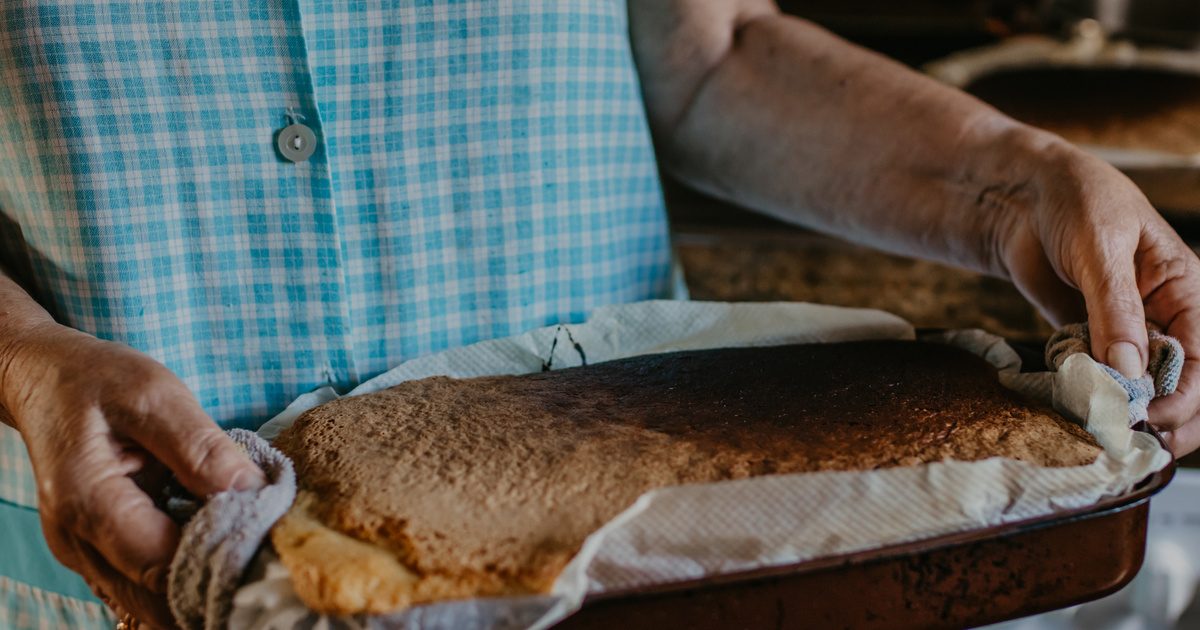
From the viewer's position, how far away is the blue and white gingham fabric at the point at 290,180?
2.27 ft

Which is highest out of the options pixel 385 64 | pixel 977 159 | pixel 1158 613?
pixel 385 64

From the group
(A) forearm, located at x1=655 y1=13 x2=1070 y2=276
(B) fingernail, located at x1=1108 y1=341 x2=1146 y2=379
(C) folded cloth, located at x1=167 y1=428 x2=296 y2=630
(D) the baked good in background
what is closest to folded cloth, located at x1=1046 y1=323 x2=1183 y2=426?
(B) fingernail, located at x1=1108 y1=341 x2=1146 y2=379

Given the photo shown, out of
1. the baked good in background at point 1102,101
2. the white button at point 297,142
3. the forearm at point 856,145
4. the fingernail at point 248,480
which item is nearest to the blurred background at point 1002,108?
the baked good in background at point 1102,101

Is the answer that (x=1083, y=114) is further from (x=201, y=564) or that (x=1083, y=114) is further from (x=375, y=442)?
(x=201, y=564)

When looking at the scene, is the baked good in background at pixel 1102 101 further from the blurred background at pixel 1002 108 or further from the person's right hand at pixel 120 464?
the person's right hand at pixel 120 464

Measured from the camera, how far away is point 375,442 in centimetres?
63

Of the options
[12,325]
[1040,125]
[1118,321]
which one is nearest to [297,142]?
[12,325]

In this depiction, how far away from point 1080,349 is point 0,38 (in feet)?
2.69

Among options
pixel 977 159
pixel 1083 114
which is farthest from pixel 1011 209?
pixel 1083 114

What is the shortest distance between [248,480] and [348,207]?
10.8 inches

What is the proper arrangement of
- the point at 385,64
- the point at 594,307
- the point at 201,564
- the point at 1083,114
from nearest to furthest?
the point at 201,564
the point at 385,64
the point at 594,307
the point at 1083,114

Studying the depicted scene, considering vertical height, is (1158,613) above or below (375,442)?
below

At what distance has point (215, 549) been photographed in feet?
1.71

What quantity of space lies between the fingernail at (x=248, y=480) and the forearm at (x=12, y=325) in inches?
7.5
